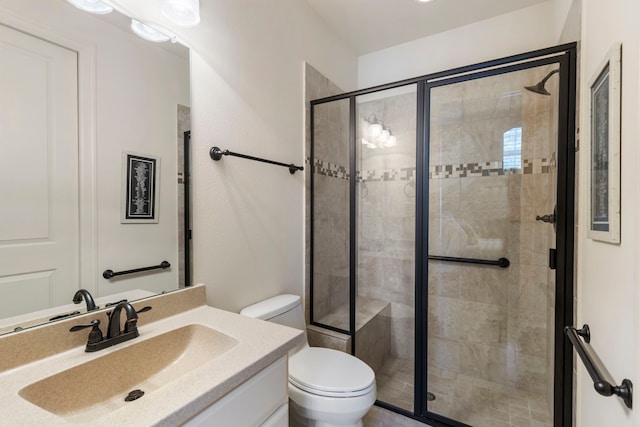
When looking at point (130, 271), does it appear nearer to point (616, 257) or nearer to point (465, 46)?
point (616, 257)

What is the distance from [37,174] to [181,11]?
811 millimetres

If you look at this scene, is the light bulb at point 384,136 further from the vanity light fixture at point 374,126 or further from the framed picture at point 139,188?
the framed picture at point 139,188

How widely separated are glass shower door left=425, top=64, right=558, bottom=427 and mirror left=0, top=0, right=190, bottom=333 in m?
1.50

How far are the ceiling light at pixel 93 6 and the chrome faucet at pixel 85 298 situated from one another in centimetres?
94

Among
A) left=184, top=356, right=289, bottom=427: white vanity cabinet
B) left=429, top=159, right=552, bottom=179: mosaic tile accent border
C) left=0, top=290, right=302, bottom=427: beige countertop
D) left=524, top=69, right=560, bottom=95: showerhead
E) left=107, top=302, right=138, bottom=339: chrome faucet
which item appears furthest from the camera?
left=429, top=159, right=552, bottom=179: mosaic tile accent border

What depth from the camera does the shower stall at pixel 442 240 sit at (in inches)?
70.5

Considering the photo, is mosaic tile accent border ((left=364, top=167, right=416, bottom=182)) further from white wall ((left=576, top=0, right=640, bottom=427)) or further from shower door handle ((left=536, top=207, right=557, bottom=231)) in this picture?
white wall ((left=576, top=0, right=640, bottom=427))

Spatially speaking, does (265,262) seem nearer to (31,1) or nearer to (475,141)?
(31,1)

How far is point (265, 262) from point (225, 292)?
32cm

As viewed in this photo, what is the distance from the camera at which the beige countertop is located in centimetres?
58

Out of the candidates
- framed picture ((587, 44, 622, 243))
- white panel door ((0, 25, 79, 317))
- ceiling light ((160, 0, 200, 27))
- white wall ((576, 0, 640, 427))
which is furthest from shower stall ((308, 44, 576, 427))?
white panel door ((0, 25, 79, 317))

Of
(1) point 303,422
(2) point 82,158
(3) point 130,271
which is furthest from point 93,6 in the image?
(1) point 303,422

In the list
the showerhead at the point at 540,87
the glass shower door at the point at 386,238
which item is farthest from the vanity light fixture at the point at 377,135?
the showerhead at the point at 540,87

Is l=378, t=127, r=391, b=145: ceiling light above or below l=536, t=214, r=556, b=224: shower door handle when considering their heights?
above
